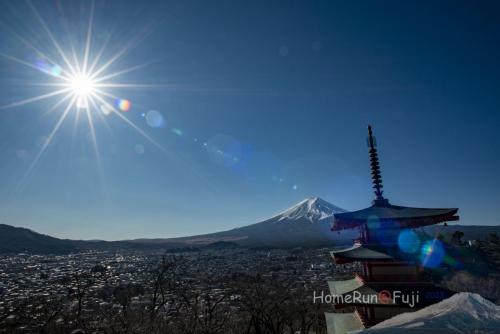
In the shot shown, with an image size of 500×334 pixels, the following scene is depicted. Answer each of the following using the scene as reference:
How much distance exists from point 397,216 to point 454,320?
287 inches

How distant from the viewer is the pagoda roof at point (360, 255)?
12.5 metres

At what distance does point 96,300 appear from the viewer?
32688 millimetres

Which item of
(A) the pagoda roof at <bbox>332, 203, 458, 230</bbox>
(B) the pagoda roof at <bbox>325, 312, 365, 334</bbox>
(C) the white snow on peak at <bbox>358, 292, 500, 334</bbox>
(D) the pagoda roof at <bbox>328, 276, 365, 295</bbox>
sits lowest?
(B) the pagoda roof at <bbox>325, 312, 365, 334</bbox>

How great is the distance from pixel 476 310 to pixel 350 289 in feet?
25.0

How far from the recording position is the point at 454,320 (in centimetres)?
640

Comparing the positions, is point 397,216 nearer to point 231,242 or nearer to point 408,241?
point 408,241

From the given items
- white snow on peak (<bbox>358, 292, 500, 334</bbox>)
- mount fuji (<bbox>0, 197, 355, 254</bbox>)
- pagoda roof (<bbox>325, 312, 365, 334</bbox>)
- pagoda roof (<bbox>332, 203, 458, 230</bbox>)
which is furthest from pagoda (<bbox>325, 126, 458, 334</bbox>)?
mount fuji (<bbox>0, 197, 355, 254</bbox>)

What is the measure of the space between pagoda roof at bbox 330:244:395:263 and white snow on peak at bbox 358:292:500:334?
17.7 feet

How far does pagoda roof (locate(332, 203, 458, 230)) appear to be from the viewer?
1305 centimetres

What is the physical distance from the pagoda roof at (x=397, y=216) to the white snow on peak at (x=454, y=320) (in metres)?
6.35

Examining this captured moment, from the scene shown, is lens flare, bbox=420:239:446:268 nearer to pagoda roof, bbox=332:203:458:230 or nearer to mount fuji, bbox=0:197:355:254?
pagoda roof, bbox=332:203:458:230

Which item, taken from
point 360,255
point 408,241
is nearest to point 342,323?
point 360,255

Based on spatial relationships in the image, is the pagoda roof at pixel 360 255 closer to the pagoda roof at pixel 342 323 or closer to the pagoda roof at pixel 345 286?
the pagoda roof at pixel 345 286

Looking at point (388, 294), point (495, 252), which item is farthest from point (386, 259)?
point (495, 252)
